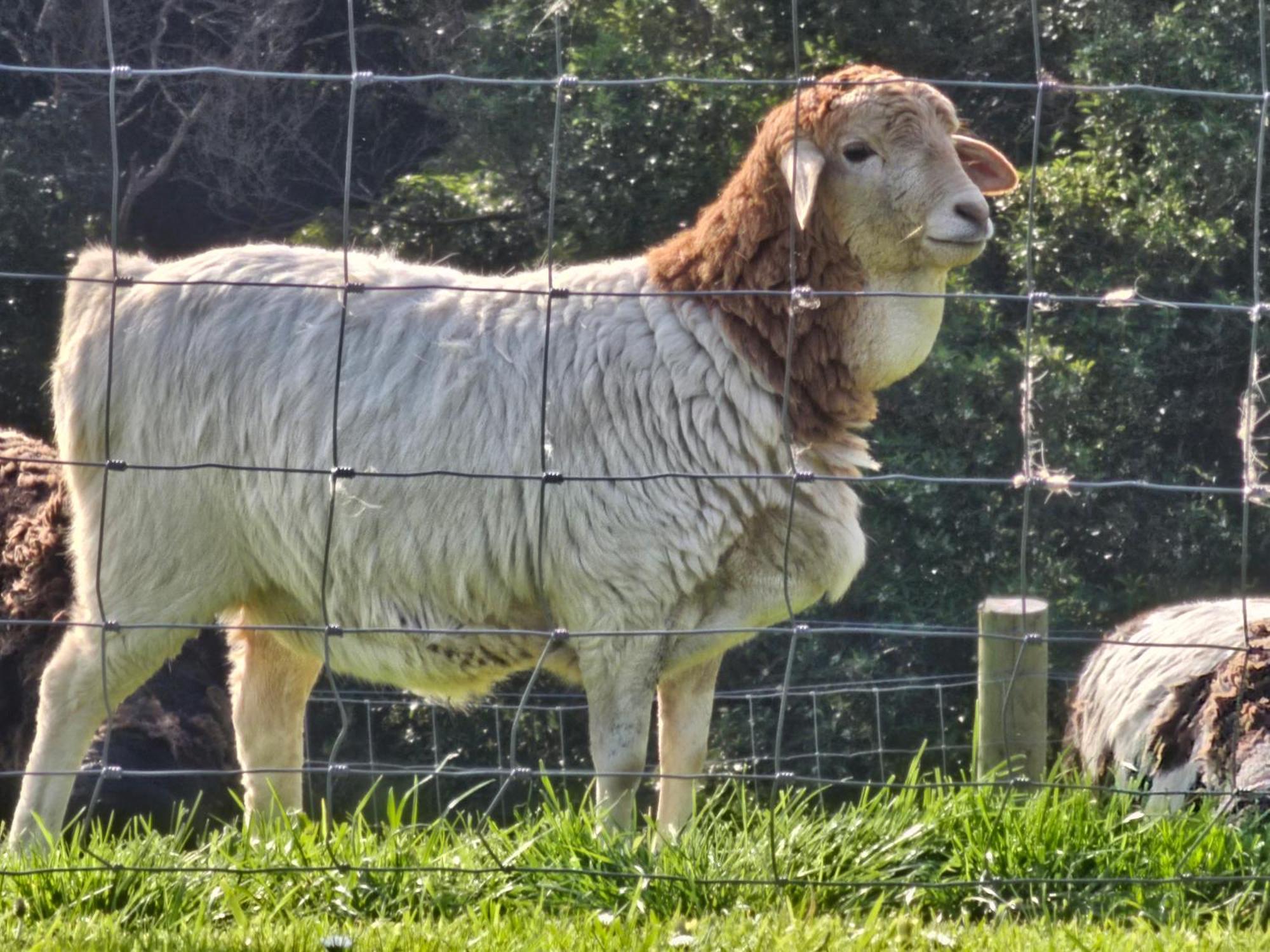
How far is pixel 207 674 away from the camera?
24.2 ft

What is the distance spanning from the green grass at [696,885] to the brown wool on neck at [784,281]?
971 millimetres

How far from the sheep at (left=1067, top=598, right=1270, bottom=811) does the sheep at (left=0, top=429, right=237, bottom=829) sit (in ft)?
8.15

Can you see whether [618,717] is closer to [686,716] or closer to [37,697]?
[686,716]

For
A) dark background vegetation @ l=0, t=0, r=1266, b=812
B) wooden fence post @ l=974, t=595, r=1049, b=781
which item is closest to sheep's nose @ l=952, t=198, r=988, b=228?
wooden fence post @ l=974, t=595, r=1049, b=781

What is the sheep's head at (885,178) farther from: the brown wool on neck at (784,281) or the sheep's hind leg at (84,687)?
the sheep's hind leg at (84,687)

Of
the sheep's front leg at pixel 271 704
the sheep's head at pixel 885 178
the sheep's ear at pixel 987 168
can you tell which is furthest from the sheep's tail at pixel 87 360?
the sheep's ear at pixel 987 168

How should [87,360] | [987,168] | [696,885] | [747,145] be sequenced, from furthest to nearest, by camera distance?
[747,145]
[987,168]
[87,360]
[696,885]

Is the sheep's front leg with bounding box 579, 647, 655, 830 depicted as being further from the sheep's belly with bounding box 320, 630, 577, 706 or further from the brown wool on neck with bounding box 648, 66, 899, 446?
the brown wool on neck with bounding box 648, 66, 899, 446

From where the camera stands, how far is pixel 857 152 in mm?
4043

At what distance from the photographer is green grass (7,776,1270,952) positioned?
9.84ft

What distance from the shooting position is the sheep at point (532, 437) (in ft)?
13.0

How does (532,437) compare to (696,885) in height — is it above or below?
above

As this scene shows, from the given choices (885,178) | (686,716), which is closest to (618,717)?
(686,716)

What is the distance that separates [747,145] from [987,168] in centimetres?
466
